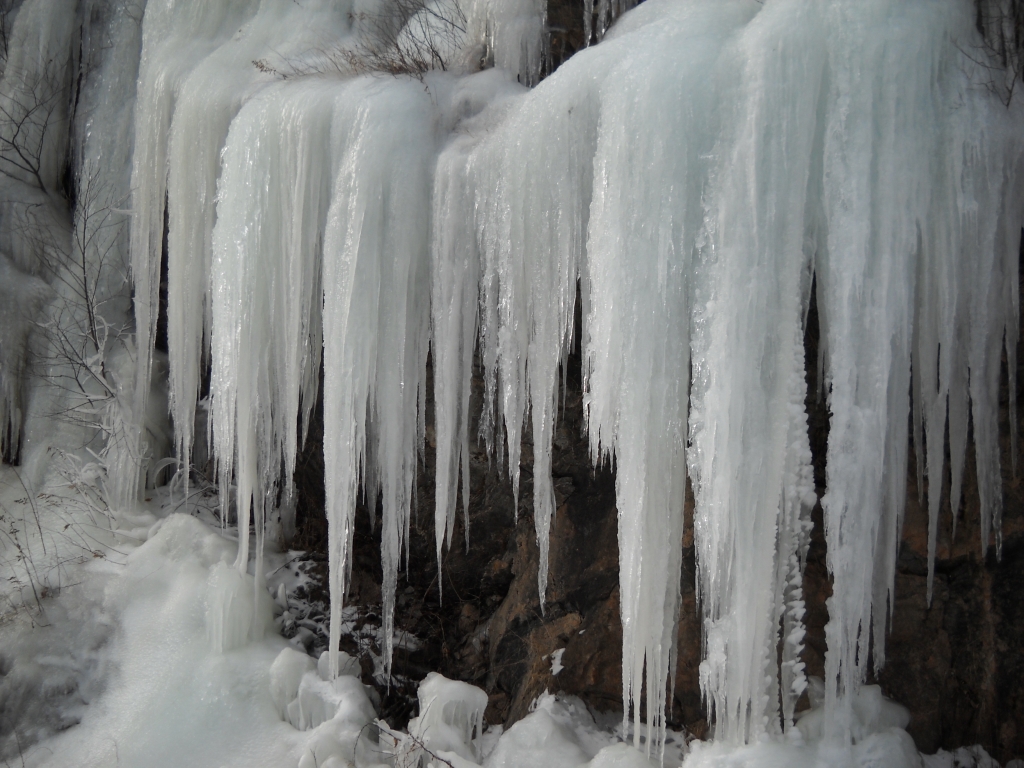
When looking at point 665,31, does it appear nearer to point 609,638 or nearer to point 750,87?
point 750,87

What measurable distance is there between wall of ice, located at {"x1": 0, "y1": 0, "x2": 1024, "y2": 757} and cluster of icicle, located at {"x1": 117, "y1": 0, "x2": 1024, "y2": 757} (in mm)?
11

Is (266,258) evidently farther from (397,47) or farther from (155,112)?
(155,112)

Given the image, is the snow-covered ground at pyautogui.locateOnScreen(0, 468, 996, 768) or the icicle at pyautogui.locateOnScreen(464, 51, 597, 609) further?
the snow-covered ground at pyautogui.locateOnScreen(0, 468, 996, 768)

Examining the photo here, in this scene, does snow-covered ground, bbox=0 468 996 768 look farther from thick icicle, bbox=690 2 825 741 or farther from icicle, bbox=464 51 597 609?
icicle, bbox=464 51 597 609

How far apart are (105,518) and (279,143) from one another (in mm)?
3205

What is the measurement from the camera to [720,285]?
10.6 feet

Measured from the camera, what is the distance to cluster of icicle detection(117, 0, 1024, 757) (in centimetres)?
311

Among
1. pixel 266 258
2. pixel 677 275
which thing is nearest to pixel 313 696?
pixel 266 258

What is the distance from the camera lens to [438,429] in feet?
14.1

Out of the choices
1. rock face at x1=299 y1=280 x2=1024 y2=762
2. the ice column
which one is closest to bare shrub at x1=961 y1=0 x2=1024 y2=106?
rock face at x1=299 y1=280 x2=1024 y2=762

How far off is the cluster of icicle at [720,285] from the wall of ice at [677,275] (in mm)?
11

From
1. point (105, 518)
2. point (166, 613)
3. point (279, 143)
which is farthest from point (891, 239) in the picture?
point (105, 518)

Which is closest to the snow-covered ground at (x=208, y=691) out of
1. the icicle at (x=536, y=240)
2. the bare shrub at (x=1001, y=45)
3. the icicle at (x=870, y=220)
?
the icicle at (x=536, y=240)

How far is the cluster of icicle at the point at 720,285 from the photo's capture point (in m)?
3.11
